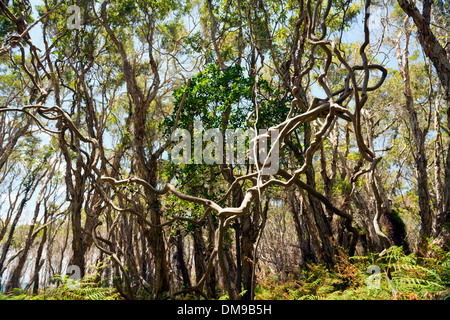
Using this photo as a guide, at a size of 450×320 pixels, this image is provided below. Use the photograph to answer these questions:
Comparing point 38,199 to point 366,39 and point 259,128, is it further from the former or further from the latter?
point 366,39

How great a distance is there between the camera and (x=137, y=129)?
5160 mm

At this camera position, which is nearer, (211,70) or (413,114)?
(211,70)

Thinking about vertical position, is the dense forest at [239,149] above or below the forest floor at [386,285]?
above

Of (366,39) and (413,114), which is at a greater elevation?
(413,114)

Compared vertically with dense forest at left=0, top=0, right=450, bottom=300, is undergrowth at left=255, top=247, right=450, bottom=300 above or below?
below

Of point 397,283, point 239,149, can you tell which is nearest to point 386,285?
point 397,283

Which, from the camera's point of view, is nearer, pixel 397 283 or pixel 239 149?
pixel 397 283

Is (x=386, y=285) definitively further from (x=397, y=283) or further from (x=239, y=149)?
(x=239, y=149)

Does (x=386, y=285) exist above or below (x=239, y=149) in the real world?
below

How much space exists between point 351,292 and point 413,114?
4.60 m
